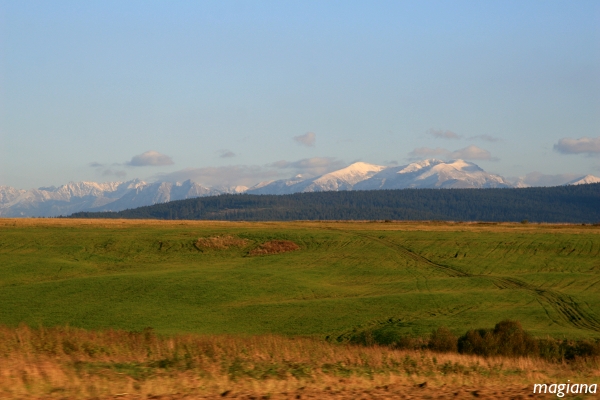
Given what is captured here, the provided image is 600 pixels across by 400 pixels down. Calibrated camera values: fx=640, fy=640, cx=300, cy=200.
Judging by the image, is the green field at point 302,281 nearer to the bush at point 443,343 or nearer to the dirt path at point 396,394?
the bush at point 443,343

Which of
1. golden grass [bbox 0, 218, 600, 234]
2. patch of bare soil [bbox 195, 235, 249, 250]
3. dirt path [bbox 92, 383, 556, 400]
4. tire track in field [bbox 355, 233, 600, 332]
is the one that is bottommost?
tire track in field [bbox 355, 233, 600, 332]

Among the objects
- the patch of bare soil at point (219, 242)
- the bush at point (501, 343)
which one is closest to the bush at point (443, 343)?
the bush at point (501, 343)

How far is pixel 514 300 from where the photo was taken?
51.2 metres

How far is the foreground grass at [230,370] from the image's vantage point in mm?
14844

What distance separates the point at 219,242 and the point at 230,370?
212 ft

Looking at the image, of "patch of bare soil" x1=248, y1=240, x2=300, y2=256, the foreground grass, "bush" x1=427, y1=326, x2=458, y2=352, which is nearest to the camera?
the foreground grass

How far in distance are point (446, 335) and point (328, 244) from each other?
166 ft

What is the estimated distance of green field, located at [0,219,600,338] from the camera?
43469 mm

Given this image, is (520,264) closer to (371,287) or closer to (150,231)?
(371,287)

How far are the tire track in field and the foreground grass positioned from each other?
22014 mm

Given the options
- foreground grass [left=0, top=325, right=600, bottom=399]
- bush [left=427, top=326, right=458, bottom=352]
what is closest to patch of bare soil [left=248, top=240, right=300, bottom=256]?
bush [left=427, top=326, right=458, bottom=352]

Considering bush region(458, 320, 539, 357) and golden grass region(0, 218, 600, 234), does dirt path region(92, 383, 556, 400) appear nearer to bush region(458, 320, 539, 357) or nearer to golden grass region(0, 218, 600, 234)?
bush region(458, 320, 539, 357)

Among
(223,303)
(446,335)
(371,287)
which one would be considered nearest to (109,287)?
(223,303)

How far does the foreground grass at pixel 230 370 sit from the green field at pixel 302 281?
17610 millimetres
